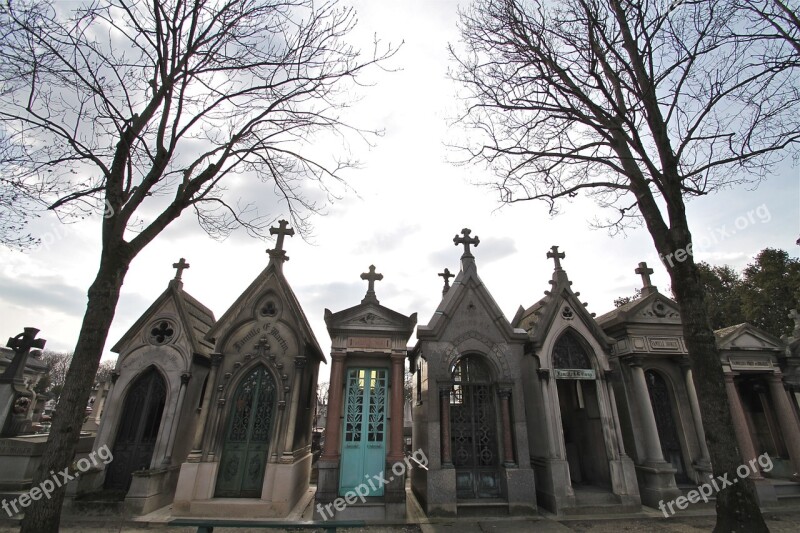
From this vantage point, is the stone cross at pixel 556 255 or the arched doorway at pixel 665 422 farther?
the stone cross at pixel 556 255

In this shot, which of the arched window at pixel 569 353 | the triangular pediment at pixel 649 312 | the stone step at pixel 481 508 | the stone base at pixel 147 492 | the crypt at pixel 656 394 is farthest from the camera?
the triangular pediment at pixel 649 312

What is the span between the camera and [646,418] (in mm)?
9203

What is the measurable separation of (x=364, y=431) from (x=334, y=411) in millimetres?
856

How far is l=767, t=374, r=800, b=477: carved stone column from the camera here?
32.1 feet

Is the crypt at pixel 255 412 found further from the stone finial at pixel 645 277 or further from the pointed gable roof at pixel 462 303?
the stone finial at pixel 645 277

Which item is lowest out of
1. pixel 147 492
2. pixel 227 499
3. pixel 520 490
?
pixel 227 499

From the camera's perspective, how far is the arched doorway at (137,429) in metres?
8.70

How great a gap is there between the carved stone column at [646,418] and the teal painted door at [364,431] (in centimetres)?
647

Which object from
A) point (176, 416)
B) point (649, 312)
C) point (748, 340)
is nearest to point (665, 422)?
point (649, 312)

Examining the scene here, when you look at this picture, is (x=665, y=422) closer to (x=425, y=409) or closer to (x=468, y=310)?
(x=468, y=310)

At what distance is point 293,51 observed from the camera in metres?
7.52

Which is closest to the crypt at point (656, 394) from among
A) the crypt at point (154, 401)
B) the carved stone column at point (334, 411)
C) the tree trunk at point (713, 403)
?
the tree trunk at point (713, 403)

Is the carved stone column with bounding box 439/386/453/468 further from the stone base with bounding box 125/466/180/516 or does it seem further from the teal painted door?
the stone base with bounding box 125/466/180/516

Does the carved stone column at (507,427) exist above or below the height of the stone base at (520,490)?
above
